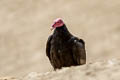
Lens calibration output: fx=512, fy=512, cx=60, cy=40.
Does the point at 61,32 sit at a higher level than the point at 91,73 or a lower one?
higher

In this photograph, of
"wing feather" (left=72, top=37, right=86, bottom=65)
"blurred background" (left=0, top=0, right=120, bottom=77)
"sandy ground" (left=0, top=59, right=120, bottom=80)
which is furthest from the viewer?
"blurred background" (left=0, top=0, right=120, bottom=77)

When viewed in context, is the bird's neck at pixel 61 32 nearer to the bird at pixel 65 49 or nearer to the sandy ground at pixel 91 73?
the bird at pixel 65 49

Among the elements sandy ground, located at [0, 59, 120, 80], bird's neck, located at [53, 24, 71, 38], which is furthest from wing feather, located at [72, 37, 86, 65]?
sandy ground, located at [0, 59, 120, 80]

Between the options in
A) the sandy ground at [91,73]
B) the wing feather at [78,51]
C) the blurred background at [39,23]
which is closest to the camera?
the sandy ground at [91,73]

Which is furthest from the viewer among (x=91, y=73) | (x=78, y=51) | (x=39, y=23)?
(x=39, y=23)

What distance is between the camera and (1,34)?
1972 centimetres

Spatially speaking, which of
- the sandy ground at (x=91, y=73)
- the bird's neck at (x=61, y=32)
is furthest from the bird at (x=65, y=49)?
the sandy ground at (x=91, y=73)

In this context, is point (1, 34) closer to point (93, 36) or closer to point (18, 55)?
point (18, 55)

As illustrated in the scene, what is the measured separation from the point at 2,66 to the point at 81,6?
4.90 meters

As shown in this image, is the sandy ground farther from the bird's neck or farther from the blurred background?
the blurred background

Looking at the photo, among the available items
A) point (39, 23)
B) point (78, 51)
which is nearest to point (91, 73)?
point (78, 51)

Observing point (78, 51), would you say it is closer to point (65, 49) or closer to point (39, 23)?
point (65, 49)

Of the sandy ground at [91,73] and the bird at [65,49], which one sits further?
the bird at [65,49]

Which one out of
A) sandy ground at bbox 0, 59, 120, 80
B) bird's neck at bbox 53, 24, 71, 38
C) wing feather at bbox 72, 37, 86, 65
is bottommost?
sandy ground at bbox 0, 59, 120, 80
